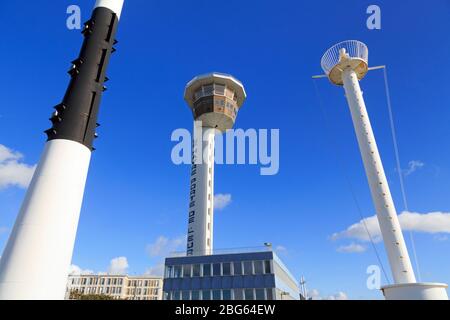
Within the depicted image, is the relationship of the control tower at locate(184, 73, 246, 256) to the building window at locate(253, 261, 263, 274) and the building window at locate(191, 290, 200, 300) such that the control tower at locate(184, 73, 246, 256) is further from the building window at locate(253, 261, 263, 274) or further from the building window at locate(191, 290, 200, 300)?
the building window at locate(253, 261, 263, 274)

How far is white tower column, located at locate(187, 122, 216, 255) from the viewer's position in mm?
52469

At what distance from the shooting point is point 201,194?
56.6 metres

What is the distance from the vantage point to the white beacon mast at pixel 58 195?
982 cm

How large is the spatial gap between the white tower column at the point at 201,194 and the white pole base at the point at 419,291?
3228 centimetres

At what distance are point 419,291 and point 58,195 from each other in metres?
22.8

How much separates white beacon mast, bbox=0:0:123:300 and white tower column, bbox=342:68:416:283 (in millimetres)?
24048

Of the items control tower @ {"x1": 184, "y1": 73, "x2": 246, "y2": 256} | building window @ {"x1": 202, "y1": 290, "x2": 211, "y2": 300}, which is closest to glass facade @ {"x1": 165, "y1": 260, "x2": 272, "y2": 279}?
building window @ {"x1": 202, "y1": 290, "x2": 211, "y2": 300}

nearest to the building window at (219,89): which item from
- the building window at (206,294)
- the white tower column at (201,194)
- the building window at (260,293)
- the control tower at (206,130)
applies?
the control tower at (206,130)

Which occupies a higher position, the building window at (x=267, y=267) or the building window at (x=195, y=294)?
the building window at (x=267, y=267)

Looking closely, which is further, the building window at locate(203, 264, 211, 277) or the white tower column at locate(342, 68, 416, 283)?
the building window at locate(203, 264, 211, 277)

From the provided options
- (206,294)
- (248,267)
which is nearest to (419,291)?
(248,267)

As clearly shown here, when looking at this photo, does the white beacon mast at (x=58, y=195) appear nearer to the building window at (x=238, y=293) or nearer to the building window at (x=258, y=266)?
the building window at (x=238, y=293)
